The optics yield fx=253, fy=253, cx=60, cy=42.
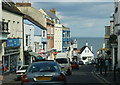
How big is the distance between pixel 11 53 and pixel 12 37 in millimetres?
1960

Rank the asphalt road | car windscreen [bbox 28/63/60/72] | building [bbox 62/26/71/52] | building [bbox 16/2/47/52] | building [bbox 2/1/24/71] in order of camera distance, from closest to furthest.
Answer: car windscreen [bbox 28/63/60/72]
the asphalt road
building [bbox 2/1/24/71]
building [bbox 16/2/47/52]
building [bbox 62/26/71/52]

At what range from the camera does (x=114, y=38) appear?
3080 centimetres

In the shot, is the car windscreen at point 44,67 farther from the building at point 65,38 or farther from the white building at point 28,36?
the building at point 65,38

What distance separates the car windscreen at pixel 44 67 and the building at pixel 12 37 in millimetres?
16460

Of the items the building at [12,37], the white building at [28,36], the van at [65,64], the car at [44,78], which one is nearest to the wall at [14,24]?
the building at [12,37]

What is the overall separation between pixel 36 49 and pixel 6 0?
14250 millimetres

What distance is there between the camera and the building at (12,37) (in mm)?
27919

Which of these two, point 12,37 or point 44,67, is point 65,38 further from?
point 44,67

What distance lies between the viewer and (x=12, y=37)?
3067 centimetres

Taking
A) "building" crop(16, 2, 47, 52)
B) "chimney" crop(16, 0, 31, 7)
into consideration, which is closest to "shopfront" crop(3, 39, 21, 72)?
"building" crop(16, 2, 47, 52)

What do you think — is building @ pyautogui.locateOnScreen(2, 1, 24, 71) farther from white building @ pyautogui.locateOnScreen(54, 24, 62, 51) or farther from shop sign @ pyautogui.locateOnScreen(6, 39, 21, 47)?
white building @ pyautogui.locateOnScreen(54, 24, 62, 51)

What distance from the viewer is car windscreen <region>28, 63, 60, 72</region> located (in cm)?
1029

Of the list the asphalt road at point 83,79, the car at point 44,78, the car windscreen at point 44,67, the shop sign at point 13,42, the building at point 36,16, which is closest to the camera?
the car at point 44,78

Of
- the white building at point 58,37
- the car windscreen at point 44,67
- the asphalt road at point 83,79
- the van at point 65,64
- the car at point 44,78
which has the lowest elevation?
the asphalt road at point 83,79
